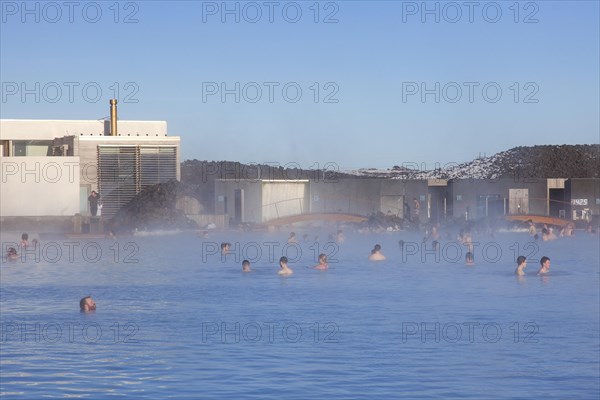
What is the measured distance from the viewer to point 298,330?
1962 cm

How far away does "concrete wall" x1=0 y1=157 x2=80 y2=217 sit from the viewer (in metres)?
46.3

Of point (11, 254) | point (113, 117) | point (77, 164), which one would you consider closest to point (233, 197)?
point (113, 117)

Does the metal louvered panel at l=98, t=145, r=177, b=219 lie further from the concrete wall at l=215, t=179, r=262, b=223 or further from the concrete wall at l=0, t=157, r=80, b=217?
the concrete wall at l=215, t=179, r=262, b=223

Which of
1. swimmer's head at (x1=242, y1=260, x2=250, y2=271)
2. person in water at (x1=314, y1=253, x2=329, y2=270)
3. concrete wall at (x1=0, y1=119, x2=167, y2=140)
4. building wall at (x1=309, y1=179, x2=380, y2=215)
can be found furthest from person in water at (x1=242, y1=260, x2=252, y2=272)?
building wall at (x1=309, y1=179, x2=380, y2=215)

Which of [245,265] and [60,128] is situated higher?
[60,128]

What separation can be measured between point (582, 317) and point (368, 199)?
3777cm

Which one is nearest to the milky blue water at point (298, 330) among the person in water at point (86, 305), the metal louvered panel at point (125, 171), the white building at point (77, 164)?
the person in water at point (86, 305)

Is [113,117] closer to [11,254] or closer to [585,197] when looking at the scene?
[11,254]

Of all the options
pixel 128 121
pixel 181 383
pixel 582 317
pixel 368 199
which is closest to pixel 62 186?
pixel 128 121

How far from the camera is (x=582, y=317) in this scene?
21.9 m

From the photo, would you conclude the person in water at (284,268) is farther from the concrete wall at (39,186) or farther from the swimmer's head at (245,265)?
the concrete wall at (39,186)

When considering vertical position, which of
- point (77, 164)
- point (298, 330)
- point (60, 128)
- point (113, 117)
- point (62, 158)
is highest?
point (113, 117)

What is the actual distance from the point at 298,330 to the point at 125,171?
31.5 metres

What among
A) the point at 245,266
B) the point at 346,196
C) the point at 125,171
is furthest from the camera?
the point at 346,196
